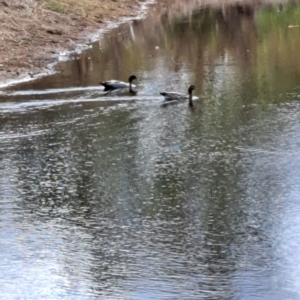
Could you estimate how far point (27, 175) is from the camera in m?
15.6

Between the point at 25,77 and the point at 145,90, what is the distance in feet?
15.3

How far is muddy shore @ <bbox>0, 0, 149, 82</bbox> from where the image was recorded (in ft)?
87.2

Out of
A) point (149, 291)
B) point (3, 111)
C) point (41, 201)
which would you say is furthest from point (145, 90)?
point (149, 291)

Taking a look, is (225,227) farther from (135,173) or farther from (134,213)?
(135,173)

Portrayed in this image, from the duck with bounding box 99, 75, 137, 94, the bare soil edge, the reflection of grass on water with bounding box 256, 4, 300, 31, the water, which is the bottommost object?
the water

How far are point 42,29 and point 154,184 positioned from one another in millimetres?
17908

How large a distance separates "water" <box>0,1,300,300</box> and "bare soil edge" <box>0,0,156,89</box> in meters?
0.89

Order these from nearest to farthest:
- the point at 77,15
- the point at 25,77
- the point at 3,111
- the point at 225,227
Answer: the point at 225,227, the point at 3,111, the point at 25,77, the point at 77,15

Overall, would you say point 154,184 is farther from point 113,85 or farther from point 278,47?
point 278,47

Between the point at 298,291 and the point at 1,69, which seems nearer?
the point at 298,291

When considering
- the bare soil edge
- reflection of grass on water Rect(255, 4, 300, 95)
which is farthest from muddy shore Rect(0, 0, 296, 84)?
reflection of grass on water Rect(255, 4, 300, 95)

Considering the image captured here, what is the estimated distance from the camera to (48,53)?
2861cm

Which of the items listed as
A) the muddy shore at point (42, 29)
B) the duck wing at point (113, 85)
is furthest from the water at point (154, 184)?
the muddy shore at point (42, 29)

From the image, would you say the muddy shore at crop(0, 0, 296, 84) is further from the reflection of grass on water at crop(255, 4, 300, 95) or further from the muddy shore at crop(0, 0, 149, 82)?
the reflection of grass on water at crop(255, 4, 300, 95)
